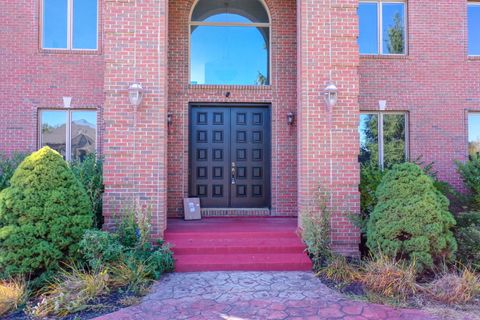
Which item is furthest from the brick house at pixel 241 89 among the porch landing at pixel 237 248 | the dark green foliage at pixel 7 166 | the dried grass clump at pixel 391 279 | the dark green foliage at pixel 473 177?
the dried grass clump at pixel 391 279

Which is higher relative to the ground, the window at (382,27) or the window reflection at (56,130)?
the window at (382,27)

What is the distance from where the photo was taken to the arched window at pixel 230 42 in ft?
26.5

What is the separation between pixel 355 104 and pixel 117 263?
178 inches

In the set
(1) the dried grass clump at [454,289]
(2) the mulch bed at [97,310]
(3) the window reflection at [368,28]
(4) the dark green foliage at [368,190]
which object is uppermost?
(3) the window reflection at [368,28]

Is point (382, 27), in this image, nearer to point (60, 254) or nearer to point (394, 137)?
point (394, 137)

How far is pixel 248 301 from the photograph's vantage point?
423 centimetres

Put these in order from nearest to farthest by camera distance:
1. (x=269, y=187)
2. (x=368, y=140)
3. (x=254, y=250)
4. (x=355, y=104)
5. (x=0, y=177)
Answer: (x=254, y=250), (x=355, y=104), (x=0, y=177), (x=269, y=187), (x=368, y=140)

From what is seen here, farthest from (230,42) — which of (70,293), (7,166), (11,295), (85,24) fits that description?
(11,295)

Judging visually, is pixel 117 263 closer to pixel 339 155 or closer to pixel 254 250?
pixel 254 250

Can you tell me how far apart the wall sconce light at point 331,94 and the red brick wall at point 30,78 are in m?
4.96

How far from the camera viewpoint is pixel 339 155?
19.6ft

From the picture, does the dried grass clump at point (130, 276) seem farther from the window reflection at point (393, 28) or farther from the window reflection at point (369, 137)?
the window reflection at point (393, 28)

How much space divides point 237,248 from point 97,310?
231 centimetres

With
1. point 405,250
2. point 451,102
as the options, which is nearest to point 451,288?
point 405,250
